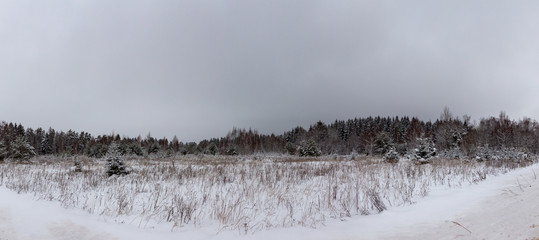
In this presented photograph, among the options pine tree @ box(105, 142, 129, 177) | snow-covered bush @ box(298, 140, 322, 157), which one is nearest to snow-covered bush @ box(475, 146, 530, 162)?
snow-covered bush @ box(298, 140, 322, 157)

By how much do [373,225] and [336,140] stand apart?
63485mm

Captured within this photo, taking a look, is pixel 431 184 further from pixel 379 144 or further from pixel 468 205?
pixel 379 144

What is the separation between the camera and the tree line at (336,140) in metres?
36.0

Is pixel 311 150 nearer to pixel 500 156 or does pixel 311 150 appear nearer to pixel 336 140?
pixel 500 156

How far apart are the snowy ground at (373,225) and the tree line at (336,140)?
10866 millimetres

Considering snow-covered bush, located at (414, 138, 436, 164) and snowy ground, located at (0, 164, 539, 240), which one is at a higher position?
snow-covered bush, located at (414, 138, 436, 164)

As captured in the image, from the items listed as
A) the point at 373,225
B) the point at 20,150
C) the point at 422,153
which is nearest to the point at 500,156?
the point at 422,153

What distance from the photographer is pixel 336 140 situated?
66188 mm

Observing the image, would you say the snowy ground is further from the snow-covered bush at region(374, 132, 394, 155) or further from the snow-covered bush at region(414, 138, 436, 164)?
the snow-covered bush at region(374, 132, 394, 155)

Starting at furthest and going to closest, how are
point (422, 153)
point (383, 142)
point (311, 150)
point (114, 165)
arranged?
point (383, 142), point (311, 150), point (422, 153), point (114, 165)

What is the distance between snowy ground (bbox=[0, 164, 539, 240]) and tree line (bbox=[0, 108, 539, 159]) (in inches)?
428

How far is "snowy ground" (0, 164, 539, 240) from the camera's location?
11.0 feet

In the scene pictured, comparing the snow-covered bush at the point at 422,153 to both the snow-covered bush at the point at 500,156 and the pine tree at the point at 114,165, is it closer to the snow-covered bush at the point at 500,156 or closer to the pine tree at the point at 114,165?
the snow-covered bush at the point at 500,156

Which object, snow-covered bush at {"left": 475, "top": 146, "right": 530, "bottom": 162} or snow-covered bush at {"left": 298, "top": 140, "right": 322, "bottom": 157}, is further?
snow-covered bush at {"left": 298, "top": 140, "right": 322, "bottom": 157}
